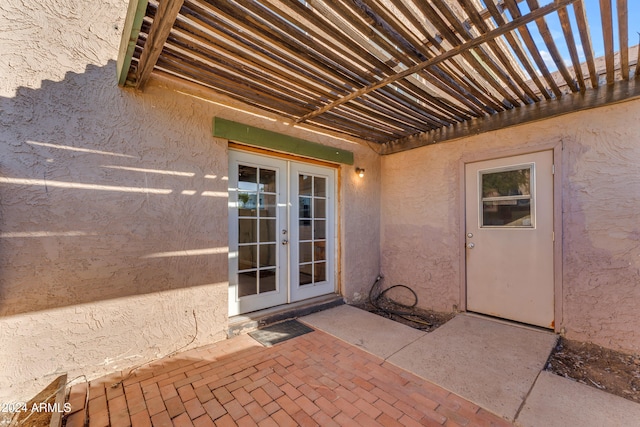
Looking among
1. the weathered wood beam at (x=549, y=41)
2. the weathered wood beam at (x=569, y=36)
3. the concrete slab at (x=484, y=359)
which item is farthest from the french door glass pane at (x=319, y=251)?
the weathered wood beam at (x=569, y=36)

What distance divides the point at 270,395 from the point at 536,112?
456cm

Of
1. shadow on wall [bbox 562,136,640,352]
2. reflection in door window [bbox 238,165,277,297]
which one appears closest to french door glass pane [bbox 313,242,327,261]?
A: reflection in door window [bbox 238,165,277,297]

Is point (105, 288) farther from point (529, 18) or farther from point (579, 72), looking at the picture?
point (579, 72)

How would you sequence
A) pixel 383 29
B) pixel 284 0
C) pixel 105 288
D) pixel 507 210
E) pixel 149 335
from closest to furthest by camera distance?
pixel 284 0, pixel 383 29, pixel 105 288, pixel 149 335, pixel 507 210

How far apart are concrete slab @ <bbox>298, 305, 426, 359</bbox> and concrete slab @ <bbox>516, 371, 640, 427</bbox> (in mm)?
1241

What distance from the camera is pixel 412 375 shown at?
8.67 feet

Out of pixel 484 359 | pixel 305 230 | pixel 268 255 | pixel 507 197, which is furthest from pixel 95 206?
pixel 507 197

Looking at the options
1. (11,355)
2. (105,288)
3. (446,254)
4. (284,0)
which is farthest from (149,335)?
(446,254)

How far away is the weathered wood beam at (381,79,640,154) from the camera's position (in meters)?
3.04

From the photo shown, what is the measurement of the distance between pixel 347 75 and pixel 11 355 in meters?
3.85

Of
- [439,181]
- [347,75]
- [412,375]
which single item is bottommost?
[412,375]

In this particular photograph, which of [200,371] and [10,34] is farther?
[200,371]

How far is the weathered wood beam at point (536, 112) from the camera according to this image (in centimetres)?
304

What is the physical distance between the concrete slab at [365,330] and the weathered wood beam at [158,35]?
136 inches
